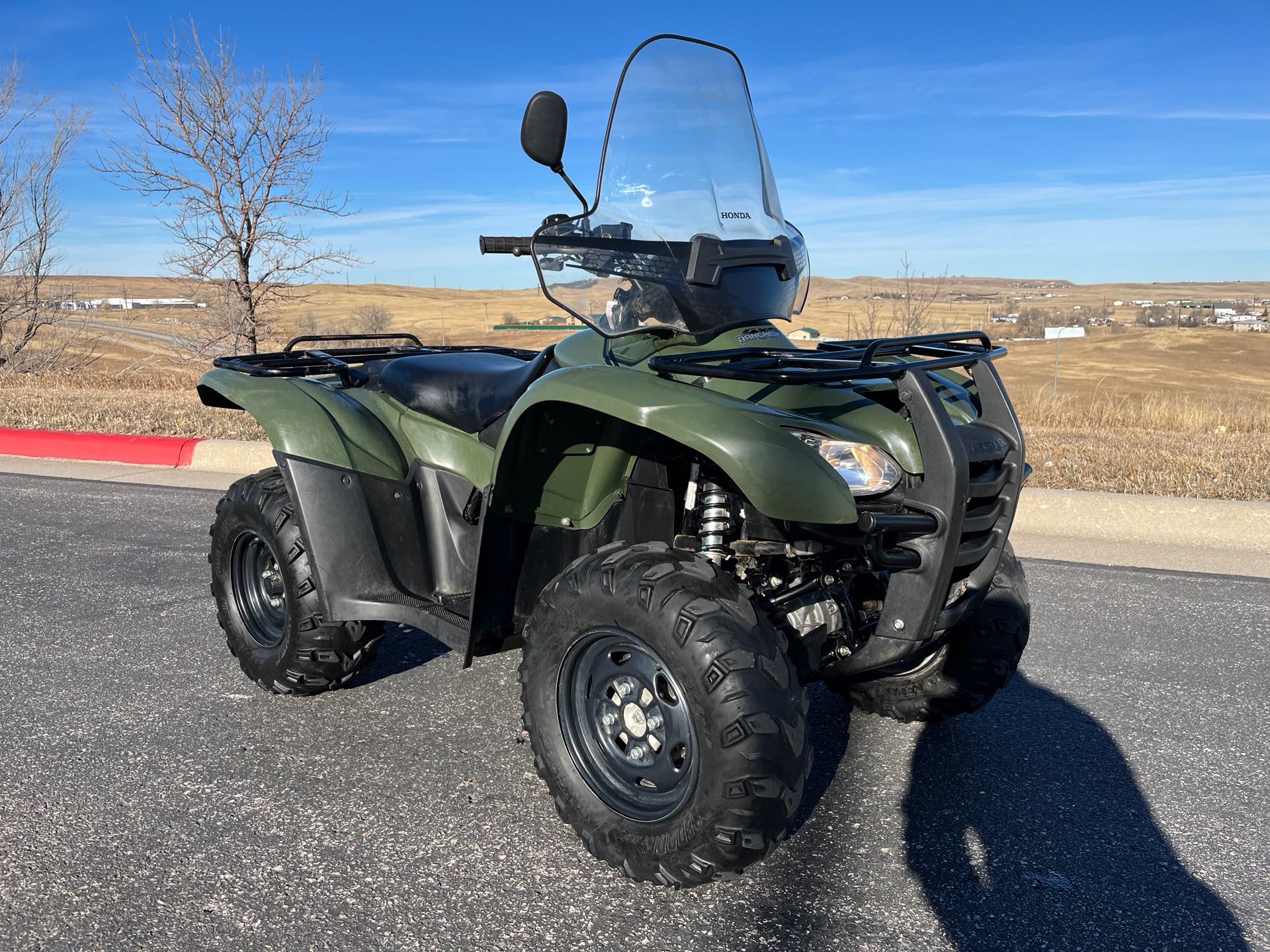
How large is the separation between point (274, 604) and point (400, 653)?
0.60 m

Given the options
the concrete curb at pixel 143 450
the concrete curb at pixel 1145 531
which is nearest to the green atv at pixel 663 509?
the concrete curb at pixel 1145 531

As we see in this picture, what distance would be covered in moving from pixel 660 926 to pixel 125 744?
210 centimetres

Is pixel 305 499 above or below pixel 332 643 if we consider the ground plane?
above

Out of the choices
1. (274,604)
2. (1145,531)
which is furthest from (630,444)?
(1145,531)

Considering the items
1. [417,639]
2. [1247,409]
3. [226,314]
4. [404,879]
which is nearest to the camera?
[404,879]

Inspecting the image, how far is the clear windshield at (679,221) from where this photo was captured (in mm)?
3225

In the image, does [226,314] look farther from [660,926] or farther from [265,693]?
[660,926]

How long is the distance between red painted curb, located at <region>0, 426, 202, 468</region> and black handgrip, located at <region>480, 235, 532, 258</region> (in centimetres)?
664

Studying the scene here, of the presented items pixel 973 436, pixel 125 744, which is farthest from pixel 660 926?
pixel 125 744

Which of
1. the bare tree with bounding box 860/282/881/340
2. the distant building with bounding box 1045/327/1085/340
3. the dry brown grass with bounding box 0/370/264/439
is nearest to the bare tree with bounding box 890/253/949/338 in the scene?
the bare tree with bounding box 860/282/881/340

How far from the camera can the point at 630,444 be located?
11.1 ft

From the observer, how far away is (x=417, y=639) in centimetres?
482

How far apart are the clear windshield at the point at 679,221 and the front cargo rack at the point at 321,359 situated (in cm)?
135

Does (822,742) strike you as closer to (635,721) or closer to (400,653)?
(635,721)
